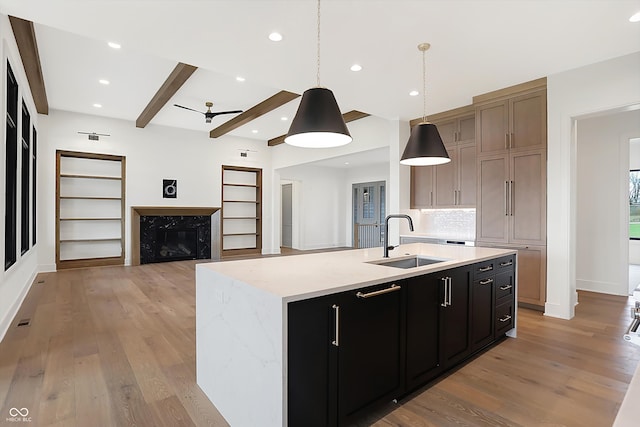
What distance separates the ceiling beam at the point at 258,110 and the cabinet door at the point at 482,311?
3.82 m

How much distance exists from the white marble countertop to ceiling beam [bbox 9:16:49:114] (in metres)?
3.47

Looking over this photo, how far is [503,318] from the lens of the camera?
307cm

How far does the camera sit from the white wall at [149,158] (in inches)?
256

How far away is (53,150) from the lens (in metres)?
6.55

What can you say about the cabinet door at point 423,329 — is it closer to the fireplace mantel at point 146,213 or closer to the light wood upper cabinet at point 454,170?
the light wood upper cabinet at point 454,170

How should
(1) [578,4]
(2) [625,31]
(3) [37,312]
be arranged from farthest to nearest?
(3) [37,312] → (2) [625,31] → (1) [578,4]

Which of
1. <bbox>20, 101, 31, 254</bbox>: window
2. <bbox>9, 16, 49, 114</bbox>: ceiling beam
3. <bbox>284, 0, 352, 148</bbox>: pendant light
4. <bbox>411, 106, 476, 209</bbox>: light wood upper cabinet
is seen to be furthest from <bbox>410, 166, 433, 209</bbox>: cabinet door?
<bbox>20, 101, 31, 254</bbox>: window

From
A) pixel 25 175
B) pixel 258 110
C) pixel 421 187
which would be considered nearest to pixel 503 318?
pixel 421 187

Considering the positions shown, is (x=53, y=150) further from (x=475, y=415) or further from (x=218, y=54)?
(x=475, y=415)

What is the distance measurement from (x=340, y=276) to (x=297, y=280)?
27cm

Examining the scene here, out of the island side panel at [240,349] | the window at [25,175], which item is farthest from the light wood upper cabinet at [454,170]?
the window at [25,175]

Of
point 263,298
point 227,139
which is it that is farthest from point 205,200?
point 263,298

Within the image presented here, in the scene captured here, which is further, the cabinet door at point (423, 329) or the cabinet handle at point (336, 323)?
the cabinet door at point (423, 329)

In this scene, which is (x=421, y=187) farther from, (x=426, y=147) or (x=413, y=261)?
(x=413, y=261)
